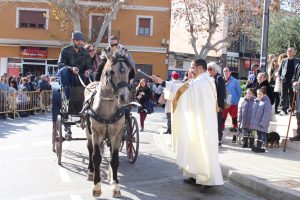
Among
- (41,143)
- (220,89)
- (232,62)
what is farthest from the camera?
(232,62)

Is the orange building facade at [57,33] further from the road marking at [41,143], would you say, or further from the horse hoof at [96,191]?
the horse hoof at [96,191]

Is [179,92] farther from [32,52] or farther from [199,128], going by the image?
[32,52]

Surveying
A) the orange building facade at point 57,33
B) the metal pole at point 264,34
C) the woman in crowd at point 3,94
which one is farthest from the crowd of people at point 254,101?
the orange building facade at point 57,33

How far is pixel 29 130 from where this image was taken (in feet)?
53.8

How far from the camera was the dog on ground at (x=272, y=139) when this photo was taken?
12.1 metres

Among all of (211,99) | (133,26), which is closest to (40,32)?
(133,26)

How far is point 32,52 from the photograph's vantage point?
3644cm

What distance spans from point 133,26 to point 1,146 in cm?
2621

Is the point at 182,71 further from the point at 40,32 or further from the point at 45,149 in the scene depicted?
the point at 45,149

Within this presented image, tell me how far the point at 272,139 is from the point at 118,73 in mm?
6376

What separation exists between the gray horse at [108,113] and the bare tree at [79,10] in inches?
876

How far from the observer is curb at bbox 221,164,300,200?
287 inches

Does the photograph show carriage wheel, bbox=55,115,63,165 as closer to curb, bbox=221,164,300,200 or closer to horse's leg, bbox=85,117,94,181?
horse's leg, bbox=85,117,94,181

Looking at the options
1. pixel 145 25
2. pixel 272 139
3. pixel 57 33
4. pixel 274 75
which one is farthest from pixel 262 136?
pixel 57 33
